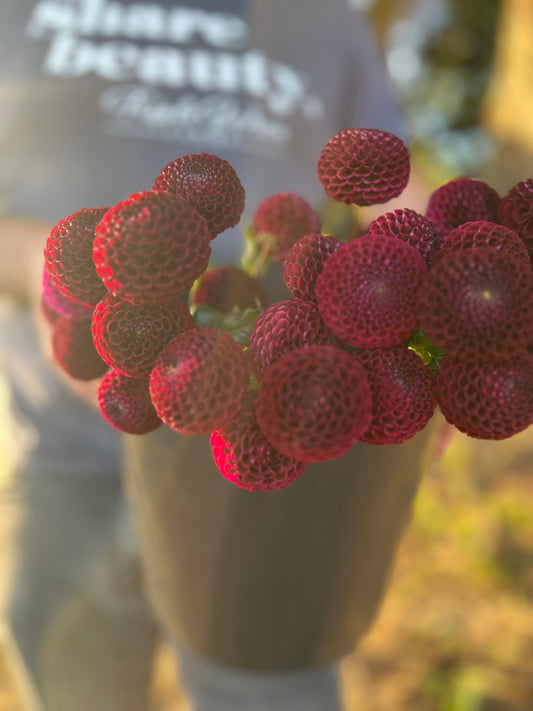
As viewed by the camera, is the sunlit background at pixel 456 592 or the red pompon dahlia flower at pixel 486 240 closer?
the red pompon dahlia flower at pixel 486 240

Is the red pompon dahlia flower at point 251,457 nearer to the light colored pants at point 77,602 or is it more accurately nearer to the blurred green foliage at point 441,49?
the light colored pants at point 77,602

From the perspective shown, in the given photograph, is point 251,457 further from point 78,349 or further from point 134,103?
point 134,103

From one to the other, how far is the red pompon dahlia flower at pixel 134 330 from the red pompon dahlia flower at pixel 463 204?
11 cm

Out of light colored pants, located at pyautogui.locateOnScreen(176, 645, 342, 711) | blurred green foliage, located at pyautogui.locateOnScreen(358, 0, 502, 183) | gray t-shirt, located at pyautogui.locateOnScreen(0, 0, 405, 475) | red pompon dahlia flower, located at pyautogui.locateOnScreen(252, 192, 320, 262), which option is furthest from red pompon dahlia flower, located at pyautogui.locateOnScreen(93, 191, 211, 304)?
blurred green foliage, located at pyautogui.locateOnScreen(358, 0, 502, 183)

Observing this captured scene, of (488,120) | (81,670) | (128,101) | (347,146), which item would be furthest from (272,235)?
(488,120)

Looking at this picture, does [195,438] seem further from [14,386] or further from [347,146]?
[14,386]

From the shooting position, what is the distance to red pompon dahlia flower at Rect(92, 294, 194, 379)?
205 mm

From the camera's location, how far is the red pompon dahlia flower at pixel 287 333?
20cm

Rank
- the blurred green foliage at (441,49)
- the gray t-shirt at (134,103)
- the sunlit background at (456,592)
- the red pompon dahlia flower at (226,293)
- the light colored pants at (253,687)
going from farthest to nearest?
the blurred green foliage at (441,49)
the sunlit background at (456,592)
the gray t-shirt at (134,103)
the light colored pants at (253,687)
the red pompon dahlia flower at (226,293)

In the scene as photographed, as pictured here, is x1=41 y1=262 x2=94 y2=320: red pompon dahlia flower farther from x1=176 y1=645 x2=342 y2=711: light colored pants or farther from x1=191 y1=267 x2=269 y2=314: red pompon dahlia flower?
x1=176 y1=645 x2=342 y2=711: light colored pants

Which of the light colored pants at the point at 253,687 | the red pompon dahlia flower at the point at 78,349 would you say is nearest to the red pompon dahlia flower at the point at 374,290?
the red pompon dahlia flower at the point at 78,349

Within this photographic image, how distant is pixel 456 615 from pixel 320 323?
4.48 ft

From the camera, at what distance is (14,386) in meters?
0.96

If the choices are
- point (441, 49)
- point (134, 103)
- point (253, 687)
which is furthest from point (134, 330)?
point (441, 49)
